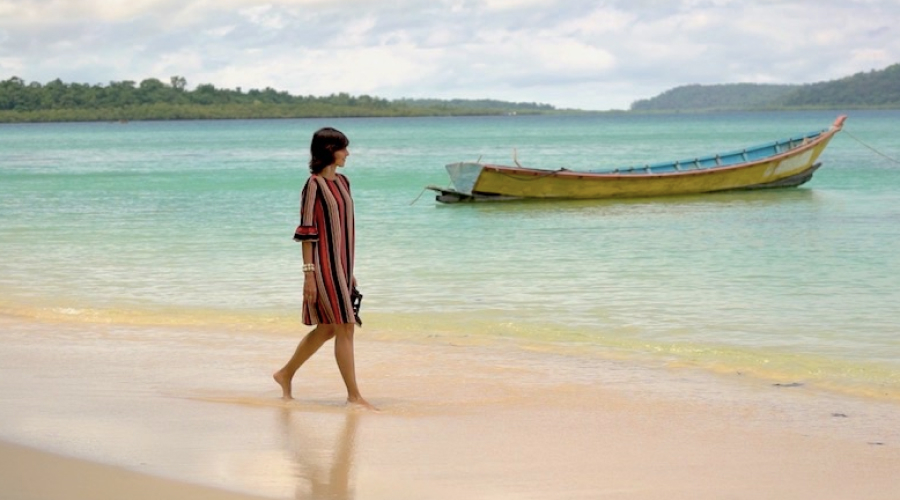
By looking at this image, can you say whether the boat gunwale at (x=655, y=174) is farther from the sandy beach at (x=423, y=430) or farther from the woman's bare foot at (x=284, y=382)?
the woman's bare foot at (x=284, y=382)

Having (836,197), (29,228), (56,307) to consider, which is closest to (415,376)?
(56,307)

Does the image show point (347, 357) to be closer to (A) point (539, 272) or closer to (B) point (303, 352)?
(B) point (303, 352)

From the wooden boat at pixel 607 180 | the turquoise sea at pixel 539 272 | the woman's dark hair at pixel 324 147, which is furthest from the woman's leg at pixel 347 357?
the wooden boat at pixel 607 180

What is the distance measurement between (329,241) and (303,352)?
67 cm

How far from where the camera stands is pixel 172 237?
55.9 feet

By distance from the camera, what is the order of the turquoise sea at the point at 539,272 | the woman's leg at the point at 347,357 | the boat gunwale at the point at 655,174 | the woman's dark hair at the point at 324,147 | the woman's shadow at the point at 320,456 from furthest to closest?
the boat gunwale at the point at 655,174 → the turquoise sea at the point at 539,272 → the woman's leg at the point at 347,357 → the woman's dark hair at the point at 324,147 → the woman's shadow at the point at 320,456

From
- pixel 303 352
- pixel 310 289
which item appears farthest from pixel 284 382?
pixel 310 289

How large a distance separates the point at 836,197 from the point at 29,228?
15627 mm

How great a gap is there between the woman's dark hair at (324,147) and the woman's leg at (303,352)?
757 millimetres

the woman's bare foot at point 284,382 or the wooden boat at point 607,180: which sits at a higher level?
the woman's bare foot at point 284,382

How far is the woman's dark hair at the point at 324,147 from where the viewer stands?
5406mm

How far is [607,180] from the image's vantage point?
76.5ft

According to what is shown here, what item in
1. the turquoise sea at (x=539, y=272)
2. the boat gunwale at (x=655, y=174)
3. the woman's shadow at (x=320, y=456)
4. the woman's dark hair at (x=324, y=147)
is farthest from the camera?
the boat gunwale at (x=655, y=174)

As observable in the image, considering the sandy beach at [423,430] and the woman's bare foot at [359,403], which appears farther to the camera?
the woman's bare foot at [359,403]
